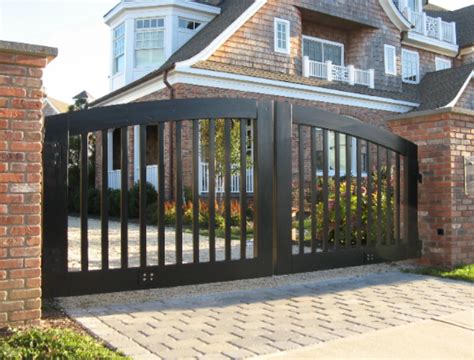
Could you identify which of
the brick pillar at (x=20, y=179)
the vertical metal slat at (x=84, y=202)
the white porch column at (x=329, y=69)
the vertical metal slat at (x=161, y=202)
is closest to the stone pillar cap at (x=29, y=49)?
the brick pillar at (x=20, y=179)

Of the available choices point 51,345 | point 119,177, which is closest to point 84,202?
point 51,345

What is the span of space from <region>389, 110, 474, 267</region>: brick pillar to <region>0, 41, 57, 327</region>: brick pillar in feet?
15.2

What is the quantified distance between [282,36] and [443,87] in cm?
745

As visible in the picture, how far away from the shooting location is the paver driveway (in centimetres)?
339

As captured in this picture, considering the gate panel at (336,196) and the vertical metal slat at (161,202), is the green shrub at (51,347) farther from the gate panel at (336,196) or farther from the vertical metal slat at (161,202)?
the gate panel at (336,196)

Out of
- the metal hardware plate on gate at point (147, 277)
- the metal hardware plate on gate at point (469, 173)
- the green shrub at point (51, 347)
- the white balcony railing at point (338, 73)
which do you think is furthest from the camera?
the white balcony railing at point (338, 73)

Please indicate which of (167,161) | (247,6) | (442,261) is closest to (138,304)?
(442,261)

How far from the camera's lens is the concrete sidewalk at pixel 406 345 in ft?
10.6

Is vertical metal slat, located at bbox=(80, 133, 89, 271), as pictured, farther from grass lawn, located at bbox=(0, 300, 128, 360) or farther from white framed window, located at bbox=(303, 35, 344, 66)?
white framed window, located at bbox=(303, 35, 344, 66)

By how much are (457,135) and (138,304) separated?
14.1 feet

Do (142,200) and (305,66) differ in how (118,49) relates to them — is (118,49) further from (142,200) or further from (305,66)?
(142,200)

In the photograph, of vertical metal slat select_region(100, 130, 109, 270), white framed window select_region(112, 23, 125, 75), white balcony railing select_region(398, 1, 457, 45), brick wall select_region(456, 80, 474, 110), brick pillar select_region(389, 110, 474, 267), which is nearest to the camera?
vertical metal slat select_region(100, 130, 109, 270)

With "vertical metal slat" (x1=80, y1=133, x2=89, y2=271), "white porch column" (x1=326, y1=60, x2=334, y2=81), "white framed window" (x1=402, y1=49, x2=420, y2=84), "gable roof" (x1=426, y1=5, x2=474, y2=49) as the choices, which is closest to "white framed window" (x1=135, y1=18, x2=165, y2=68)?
"white porch column" (x1=326, y1=60, x2=334, y2=81)

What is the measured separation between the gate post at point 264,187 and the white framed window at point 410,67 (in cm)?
1843
